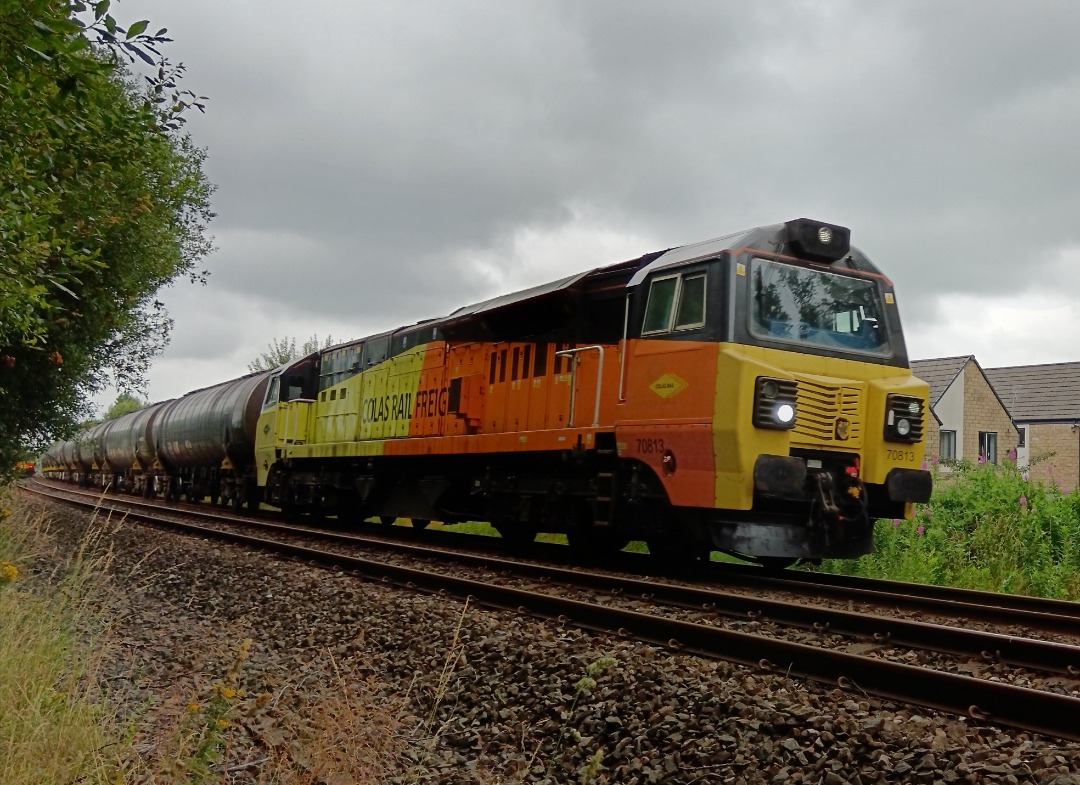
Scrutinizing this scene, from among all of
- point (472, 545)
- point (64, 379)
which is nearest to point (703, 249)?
point (472, 545)

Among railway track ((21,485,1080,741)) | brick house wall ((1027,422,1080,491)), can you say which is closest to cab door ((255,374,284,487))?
railway track ((21,485,1080,741))

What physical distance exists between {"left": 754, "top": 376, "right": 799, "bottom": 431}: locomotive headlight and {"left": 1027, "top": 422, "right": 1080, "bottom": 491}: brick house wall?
29553 millimetres

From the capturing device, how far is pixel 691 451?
844 cm

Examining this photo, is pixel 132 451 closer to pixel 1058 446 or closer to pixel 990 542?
pixel 990 542

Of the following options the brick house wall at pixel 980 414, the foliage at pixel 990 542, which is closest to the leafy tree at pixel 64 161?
the foliage at pixel 990 542

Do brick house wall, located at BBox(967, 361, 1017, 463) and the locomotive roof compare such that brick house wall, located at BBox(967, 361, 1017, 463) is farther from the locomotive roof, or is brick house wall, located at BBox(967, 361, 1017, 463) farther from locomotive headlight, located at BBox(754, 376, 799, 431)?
locomotive headlight, located at BBox(754, 376, 799, 431)

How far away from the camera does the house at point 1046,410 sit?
113 ft

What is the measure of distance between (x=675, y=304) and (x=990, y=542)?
5012 millimetres

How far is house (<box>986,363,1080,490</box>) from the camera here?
34.6m

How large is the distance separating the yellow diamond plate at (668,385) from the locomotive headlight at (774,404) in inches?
29.8

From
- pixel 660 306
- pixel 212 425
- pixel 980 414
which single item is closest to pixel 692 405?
pixel 660 306

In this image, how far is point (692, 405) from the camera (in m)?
8.51

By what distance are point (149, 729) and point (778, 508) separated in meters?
5.84

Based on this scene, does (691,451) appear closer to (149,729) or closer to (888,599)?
(888,599)
